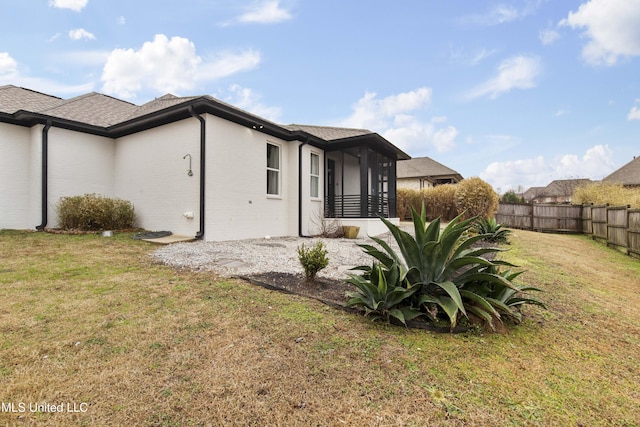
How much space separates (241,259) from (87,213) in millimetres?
5286

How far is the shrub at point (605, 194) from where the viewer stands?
12219mm

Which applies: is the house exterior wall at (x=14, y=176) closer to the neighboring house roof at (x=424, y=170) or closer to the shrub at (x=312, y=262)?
the shrub at (x=312, y=262)

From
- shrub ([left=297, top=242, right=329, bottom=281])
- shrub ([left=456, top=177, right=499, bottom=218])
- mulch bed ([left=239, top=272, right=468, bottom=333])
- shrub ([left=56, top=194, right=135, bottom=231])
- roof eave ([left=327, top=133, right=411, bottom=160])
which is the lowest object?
mulch bed ([left=239, top=272, right=468, bottom=333])

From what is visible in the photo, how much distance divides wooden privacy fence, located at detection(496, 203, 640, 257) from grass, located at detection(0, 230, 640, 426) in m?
7.71

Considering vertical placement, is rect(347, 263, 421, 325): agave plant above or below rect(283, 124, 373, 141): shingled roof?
below

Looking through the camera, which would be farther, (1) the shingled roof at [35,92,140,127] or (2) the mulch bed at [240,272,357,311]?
(1) the shingled roof at [35,92,140,127]

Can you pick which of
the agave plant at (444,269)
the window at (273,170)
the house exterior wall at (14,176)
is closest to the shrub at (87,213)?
the house exterior wall at (14,176)

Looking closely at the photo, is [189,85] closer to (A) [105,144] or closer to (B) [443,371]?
(A) [105,144]

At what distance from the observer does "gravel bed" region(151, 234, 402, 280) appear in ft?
15.1

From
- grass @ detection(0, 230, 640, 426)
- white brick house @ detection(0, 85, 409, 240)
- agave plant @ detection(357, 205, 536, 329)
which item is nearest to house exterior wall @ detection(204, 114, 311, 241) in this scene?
white brick house @ detection(0, 85, 409, 240)

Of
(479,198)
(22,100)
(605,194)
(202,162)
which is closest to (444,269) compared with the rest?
(202,162)

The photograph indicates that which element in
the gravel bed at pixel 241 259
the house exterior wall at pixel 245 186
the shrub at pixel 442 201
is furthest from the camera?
the shrub at pixel 442 201

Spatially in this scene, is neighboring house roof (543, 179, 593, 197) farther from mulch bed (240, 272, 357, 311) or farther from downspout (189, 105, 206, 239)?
mulch bed (240, 272, 357, 311)

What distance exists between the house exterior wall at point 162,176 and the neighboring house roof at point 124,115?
0.38 metres
